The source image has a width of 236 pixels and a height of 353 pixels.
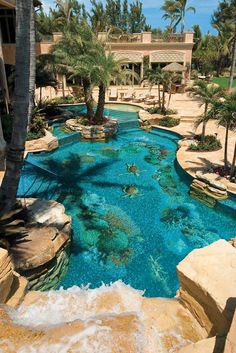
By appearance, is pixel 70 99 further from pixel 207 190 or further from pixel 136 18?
pixel 136 18

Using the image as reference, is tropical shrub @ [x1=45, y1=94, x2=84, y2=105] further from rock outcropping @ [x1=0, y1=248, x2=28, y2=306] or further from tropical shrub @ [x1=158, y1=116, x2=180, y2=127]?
rock outcropping @ [x1=0, y1=248, x2=28, y2=306]

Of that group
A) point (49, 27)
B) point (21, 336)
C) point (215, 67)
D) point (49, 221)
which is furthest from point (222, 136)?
point (49, 27)

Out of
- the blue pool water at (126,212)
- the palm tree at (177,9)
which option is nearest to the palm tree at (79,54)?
the blue pool water at (126,212)

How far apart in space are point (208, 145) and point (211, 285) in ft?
40.4

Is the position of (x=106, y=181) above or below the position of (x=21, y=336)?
below

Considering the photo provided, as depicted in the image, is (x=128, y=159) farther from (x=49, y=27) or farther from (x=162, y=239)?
(x=49, y=27)

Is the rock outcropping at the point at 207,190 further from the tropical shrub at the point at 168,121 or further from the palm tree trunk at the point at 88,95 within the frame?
the palm tree trunk at the point at 88,95

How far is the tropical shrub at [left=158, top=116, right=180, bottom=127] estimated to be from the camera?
20.0 meters

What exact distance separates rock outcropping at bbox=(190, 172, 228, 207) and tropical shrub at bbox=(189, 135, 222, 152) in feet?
11.3

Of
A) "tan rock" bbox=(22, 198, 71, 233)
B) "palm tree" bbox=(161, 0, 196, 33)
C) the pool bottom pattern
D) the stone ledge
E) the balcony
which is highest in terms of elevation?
"palm tree" bbox=(161, 0, 196, 33)

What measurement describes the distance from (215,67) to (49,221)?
4258 centimetres

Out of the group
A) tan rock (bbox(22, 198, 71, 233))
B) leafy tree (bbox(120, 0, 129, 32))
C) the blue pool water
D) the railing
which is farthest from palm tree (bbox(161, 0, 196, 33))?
tan rock (bbox(22, 198, 71, 233))

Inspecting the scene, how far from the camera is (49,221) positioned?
27.5 feet

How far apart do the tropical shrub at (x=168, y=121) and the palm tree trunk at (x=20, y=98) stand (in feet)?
44.3
